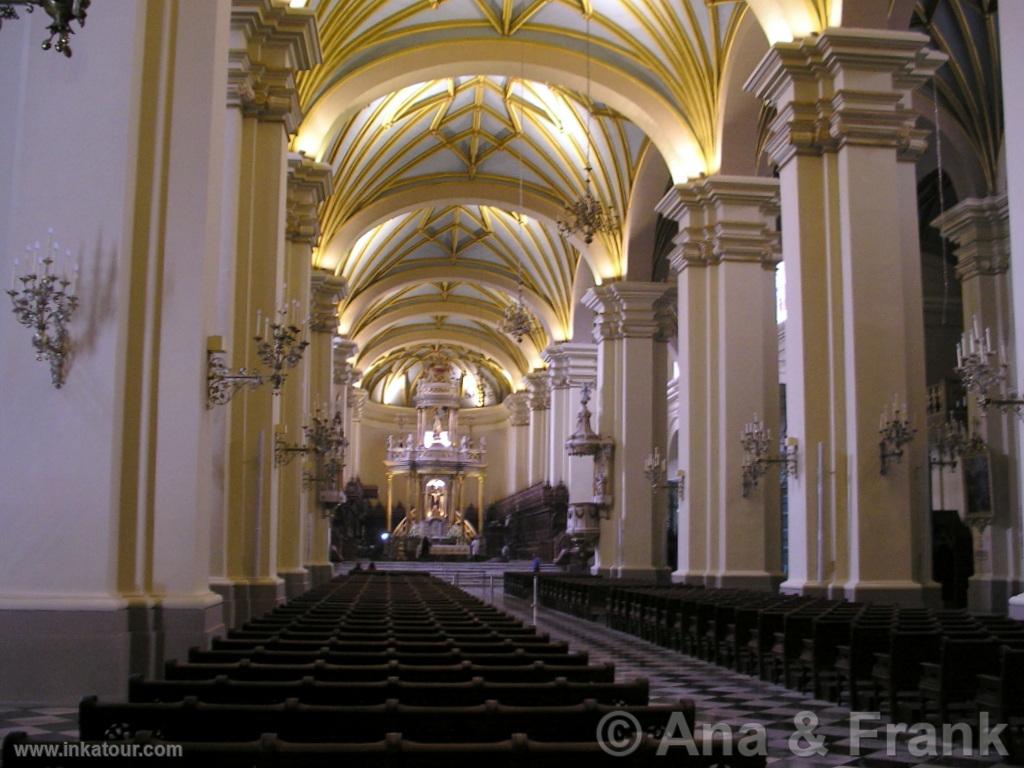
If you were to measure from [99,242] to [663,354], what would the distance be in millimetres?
16626

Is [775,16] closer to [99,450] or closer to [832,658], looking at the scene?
[832,658]

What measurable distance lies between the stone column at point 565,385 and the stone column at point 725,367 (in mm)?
11691

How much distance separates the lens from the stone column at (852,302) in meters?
11.1

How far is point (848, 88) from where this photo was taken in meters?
11.7

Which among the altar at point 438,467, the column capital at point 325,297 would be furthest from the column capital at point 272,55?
the altar at point 438,467

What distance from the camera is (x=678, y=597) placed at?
11.4 meters

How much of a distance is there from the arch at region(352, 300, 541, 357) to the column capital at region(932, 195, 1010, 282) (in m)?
19.4

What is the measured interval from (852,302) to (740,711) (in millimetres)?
5585

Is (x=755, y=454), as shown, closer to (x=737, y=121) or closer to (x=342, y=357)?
(x=737, y=121)

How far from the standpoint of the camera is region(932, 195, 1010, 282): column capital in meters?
16.0

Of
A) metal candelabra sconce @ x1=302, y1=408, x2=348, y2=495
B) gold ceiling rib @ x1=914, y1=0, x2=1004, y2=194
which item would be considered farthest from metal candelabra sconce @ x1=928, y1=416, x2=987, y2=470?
metal candelabra sconce @ x1=302, y1=408, x2=348, y2=495

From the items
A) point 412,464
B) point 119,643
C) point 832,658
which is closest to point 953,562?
point 832,658

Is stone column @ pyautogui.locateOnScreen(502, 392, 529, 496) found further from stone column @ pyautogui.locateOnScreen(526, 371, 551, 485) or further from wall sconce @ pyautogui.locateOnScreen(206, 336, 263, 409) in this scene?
wall sconce @ pyautogui.locateOnScreen(206, 336, 263, 409)

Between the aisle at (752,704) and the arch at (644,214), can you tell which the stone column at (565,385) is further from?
the aisle at (752,704)
